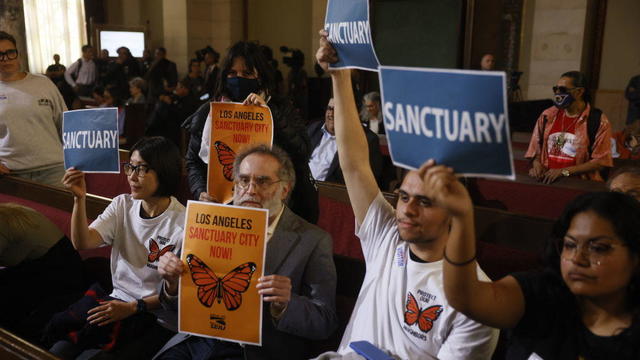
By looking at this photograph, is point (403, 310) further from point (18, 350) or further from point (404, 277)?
point (18, 350)

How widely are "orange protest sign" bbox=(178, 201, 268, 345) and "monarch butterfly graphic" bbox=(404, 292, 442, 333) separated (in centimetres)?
48

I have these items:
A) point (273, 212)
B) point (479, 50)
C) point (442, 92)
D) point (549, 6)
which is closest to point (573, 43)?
point (549, 6)

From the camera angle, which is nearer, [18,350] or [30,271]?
[18,350]

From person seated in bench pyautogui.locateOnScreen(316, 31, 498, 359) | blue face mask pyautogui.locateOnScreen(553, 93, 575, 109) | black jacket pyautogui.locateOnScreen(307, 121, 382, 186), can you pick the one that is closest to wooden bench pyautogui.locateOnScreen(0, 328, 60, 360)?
person seated in bench pyautogui.locateOnScreen(316, 31, 498, 359)

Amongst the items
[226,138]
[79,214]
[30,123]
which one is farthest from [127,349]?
[30,123]

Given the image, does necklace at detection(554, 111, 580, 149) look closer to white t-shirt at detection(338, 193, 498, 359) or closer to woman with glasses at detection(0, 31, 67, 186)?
white t-shirt at detection(338, 193, 498, 359)

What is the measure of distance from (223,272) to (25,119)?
2.62m

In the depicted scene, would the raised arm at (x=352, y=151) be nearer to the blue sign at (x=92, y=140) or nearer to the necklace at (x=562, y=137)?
the blue sign at (x=92, y=140)

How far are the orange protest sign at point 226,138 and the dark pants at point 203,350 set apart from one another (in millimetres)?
746

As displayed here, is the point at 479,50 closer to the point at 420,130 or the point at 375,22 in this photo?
the point at 375,22

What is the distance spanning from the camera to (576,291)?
5.08 feet

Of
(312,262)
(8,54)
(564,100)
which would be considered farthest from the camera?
(564,100)

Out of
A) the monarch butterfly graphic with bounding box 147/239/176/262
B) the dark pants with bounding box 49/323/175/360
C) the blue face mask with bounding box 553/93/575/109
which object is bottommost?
the dark pants with bounding box 49/323/175/360

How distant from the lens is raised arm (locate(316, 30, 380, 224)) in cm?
227
